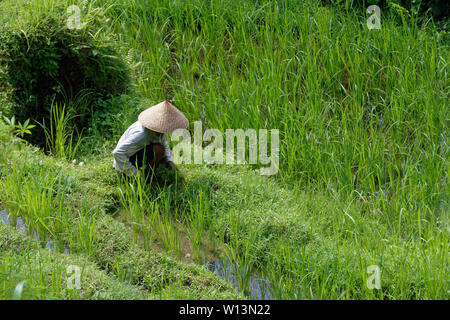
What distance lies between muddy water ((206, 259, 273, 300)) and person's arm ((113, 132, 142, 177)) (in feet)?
3.01

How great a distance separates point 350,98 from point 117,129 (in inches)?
82.6

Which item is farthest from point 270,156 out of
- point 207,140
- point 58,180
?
point 58,180

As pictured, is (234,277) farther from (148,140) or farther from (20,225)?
(20,225)

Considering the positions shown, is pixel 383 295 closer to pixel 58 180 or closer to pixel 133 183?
pixel 133 183

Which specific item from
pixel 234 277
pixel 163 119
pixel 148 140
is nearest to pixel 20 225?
pixel 148 140

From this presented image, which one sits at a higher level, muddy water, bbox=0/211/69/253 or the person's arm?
the person's arm

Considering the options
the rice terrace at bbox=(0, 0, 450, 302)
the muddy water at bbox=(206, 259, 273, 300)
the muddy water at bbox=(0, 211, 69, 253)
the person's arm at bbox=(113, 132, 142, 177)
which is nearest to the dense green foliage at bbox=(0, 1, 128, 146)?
the rice terrace at bbox=(0, 0, 450, 302)

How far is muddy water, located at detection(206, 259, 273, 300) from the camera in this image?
3.47 meters

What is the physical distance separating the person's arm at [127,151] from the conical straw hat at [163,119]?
Result: 0.47ft

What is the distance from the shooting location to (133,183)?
415 centimetres

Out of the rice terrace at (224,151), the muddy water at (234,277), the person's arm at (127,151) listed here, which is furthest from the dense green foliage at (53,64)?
the muddy water at (234,277)

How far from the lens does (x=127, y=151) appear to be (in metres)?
4.17

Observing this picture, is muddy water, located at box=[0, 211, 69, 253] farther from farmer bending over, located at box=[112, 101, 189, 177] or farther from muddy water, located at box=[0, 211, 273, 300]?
farmer bending over, located at box=[112, 101, 189, 177]

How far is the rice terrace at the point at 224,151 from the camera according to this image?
11.4 feet
